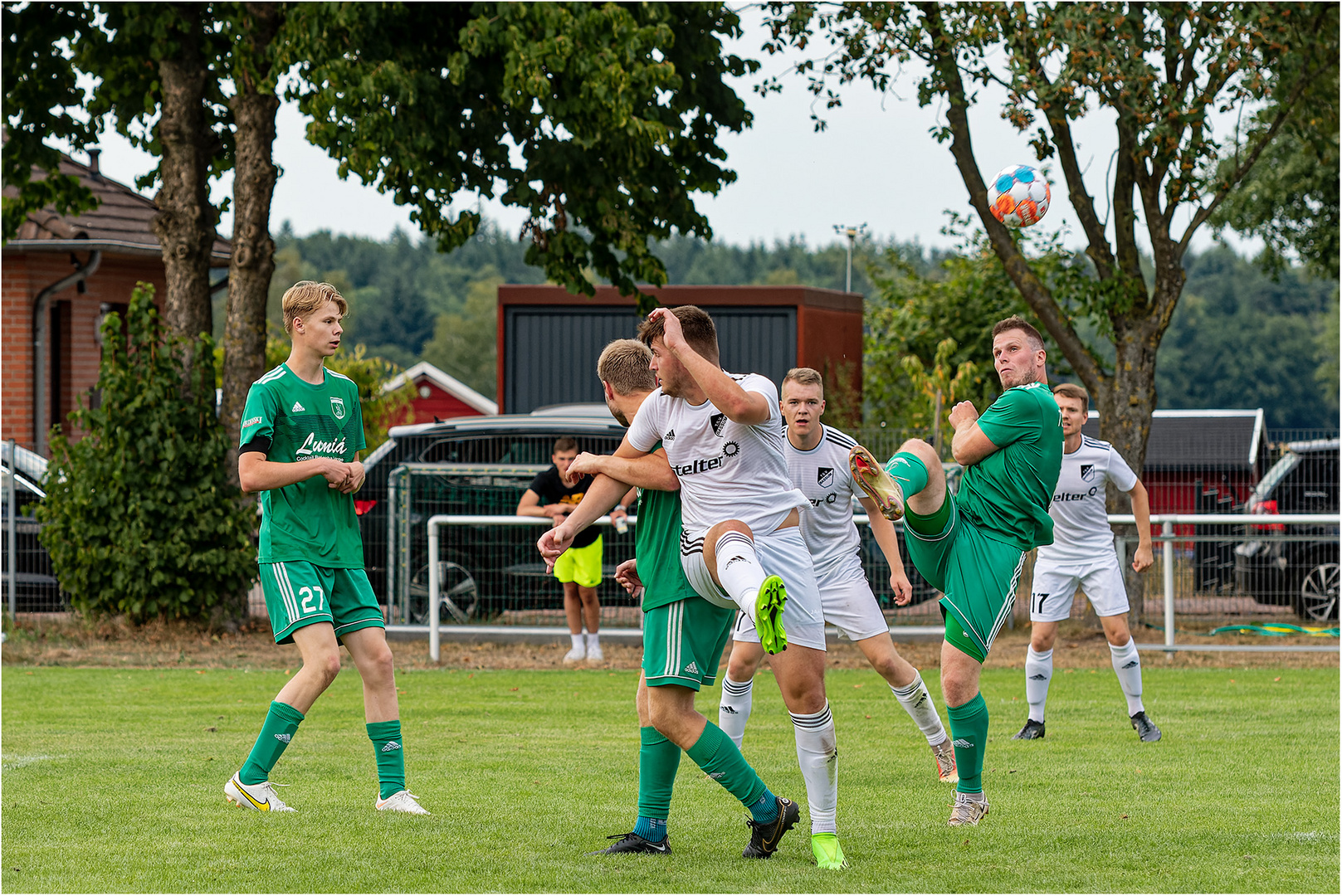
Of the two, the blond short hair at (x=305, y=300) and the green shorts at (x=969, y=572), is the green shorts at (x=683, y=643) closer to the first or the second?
the green shorts at (x=969, y=572)

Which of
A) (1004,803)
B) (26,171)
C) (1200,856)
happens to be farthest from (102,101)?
(1200,856)

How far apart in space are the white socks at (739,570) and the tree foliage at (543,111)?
8657 mm

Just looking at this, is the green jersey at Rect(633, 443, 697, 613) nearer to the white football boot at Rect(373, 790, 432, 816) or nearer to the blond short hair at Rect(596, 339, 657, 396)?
the blond short hair at Rect(596, 339, 657, 396)

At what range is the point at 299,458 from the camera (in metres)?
6.24

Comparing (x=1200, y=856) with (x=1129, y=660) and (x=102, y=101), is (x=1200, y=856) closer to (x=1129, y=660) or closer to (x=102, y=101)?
(x=1129, y=660)

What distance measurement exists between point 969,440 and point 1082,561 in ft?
10.8

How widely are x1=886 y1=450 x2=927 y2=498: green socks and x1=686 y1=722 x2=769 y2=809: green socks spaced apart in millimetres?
1288


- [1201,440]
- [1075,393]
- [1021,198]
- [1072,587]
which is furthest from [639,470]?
[1201,440]

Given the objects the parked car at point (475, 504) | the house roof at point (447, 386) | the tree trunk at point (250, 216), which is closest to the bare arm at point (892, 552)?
the parked car at point (475, 504)

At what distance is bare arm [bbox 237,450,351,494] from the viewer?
237 inches

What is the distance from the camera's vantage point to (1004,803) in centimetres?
667

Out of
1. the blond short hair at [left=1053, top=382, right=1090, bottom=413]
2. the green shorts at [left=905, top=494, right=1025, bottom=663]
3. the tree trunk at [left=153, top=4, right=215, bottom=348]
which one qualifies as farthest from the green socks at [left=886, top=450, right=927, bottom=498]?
the tree trunk at [left=153, top=4, right=215, bottom=348]

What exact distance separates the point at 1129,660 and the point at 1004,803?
2682mm

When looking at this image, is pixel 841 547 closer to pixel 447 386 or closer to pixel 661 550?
pixel 661 550
